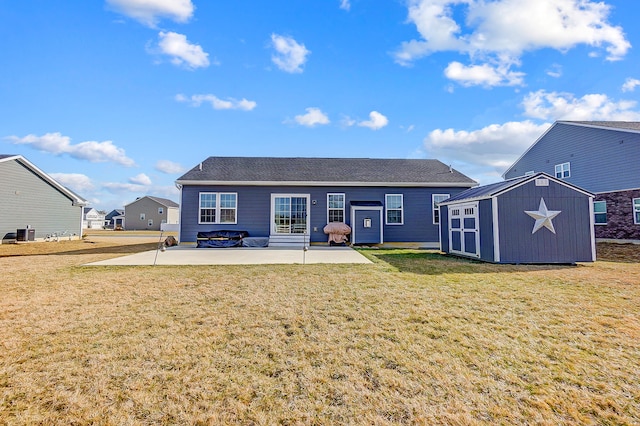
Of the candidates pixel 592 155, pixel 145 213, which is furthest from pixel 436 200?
pixel 145 213

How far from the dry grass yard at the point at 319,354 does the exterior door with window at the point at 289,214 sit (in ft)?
29.3

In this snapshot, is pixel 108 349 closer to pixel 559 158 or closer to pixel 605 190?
Answer: pixel 605 190

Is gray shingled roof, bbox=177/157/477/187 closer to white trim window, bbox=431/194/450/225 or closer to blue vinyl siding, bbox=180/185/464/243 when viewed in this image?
blue vinyl siding, bbox=180/185/464/243

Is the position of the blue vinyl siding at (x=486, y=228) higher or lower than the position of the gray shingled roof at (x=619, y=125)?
lower

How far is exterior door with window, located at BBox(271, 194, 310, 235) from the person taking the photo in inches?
597

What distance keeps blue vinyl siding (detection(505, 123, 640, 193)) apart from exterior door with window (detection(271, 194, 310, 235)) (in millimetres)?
16978

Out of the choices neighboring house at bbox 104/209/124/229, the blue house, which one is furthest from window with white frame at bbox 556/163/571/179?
neighboring house at bbox 104/209/124/229

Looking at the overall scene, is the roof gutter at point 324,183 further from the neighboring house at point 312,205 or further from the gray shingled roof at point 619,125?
the gray shingled roof at point 619,125

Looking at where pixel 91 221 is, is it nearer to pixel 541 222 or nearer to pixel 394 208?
pixel 394 208

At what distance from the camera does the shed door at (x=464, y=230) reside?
33.8 feet

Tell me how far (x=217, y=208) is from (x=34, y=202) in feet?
46.4

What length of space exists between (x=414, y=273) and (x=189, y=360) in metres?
5.95

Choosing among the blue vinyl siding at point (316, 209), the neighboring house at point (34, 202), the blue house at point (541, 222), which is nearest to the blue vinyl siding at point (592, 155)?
the blue vinyl siding at point (316, 209)

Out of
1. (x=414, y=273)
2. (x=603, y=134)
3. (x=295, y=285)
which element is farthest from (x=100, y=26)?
(x=603, y=134)
